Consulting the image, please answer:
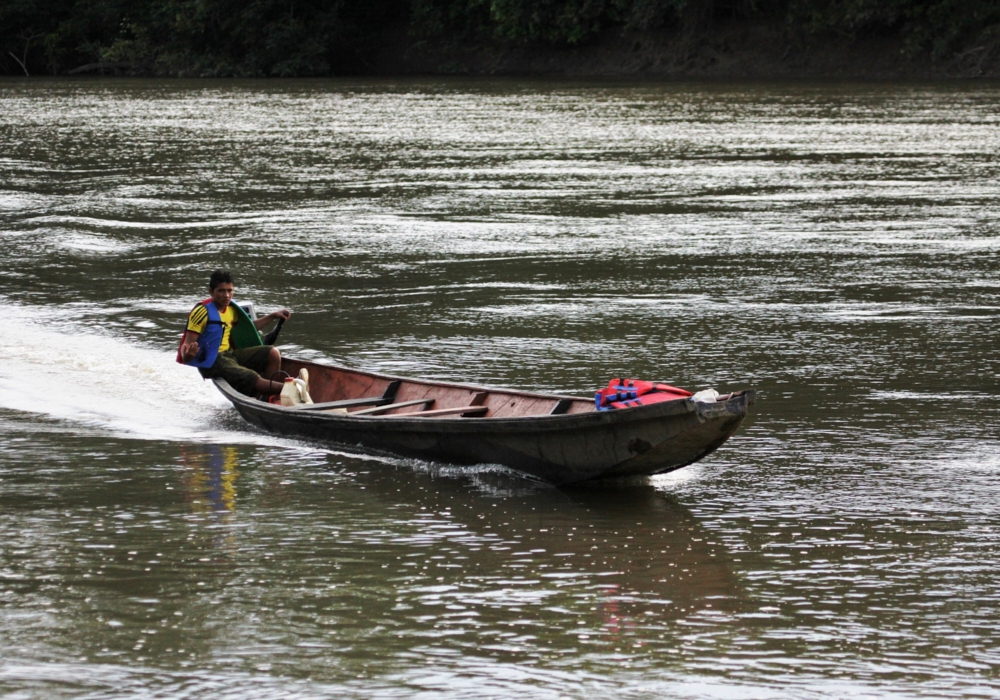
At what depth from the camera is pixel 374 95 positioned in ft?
133

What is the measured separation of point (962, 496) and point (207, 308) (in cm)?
508

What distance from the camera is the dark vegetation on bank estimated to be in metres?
43.0

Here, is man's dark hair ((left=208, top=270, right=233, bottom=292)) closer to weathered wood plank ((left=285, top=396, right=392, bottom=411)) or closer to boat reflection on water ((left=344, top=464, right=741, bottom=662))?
weathered wood plank ((left=285, top=396, right=392, bottom=411))

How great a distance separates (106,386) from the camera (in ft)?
34.4

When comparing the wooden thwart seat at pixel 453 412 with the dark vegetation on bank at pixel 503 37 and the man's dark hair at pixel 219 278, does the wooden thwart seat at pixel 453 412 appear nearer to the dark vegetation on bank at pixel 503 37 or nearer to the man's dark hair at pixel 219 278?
the man's dark hair at pixel 219 278

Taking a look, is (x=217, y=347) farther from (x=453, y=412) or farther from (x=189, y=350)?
(x=453, y=412)

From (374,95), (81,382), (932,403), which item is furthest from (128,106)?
(932,403)

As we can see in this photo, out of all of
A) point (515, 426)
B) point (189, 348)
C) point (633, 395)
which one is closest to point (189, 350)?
point (189, 348)

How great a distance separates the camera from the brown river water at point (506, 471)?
570cm

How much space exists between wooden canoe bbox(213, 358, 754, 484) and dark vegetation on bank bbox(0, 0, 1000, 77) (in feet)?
119

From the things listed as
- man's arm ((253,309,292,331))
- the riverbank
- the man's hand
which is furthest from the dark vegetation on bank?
the man's hand

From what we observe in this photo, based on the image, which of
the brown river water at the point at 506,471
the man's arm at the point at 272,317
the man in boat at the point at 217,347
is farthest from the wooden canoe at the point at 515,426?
the man's arm at the point at 272,317

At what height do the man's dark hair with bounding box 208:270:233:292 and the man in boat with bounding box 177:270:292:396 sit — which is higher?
the man's dark hair with bounding box 208:270:233:292

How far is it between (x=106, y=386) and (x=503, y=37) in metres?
42.7
